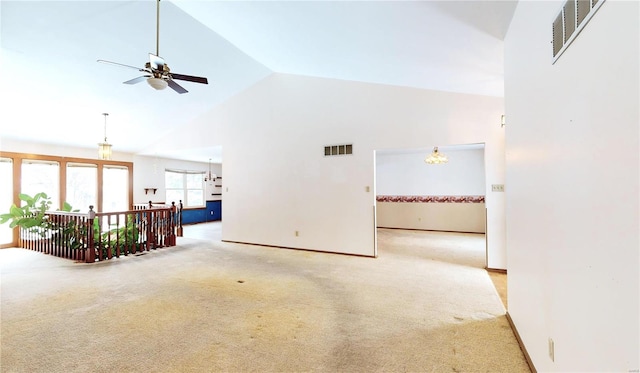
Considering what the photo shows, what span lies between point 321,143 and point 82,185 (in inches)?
267

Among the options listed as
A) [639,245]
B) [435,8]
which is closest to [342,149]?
[435,8]

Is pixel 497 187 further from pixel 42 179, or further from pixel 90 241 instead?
pixel 42 179

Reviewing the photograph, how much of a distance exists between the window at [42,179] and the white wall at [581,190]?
8.81 m

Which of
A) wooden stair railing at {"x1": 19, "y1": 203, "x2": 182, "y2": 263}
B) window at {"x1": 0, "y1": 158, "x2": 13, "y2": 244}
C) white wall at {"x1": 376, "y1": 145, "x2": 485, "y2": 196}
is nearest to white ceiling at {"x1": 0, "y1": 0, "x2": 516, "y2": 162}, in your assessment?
window at {"x1": 0, "y1": 158, "x2": 13, "y2": 244}

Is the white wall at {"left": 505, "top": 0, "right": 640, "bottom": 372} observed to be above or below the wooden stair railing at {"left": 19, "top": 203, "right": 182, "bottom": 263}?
above

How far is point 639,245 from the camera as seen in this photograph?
90 centimetres

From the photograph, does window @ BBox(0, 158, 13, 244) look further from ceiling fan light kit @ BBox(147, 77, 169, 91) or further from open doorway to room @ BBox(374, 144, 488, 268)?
open doorway to room @ BBox(374, 144, 488, 268)

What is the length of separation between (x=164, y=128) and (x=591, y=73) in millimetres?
8058

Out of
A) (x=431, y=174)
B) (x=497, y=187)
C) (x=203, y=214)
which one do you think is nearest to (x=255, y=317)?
(x=497, y=187)

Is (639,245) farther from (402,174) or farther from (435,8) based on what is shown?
(402,174)

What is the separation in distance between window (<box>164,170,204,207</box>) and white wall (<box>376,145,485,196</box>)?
679 cm

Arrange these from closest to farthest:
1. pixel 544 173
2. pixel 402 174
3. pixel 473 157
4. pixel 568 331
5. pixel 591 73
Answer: pixel 591 73, pixel 568 331, pixel 544 173, pixel 473 157, pixel 402 174

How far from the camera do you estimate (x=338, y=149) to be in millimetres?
5492

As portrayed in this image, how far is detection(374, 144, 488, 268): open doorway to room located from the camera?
25.0 ft
